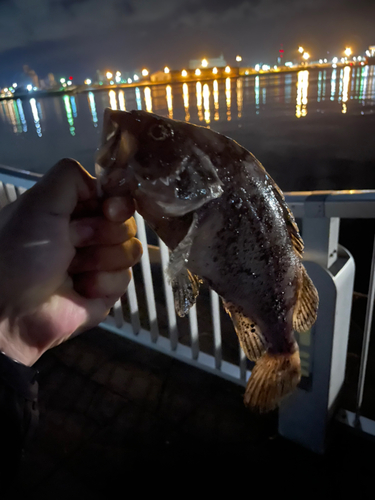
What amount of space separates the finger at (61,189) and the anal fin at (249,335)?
2.77 ft

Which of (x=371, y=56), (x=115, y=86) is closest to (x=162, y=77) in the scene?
(x=115, y=86)

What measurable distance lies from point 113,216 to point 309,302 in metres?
1.01

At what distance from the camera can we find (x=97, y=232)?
150 centimetres

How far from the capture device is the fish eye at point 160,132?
1279mm

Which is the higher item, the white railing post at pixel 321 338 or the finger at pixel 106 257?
the finger at pixel 106 257

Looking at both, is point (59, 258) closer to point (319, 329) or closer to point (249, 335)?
point (249, 335)

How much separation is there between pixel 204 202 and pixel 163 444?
2195 millimetres

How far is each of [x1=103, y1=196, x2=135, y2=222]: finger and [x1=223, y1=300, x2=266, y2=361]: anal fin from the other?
0.65 metres

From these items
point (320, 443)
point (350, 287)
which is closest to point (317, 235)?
point (350, 287)

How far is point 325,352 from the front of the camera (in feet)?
7.32

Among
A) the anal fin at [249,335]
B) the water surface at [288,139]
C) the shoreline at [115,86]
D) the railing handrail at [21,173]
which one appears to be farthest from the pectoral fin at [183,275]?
the shoreline at [115,86]

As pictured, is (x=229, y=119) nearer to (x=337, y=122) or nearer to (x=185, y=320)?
(x=337, y=122)

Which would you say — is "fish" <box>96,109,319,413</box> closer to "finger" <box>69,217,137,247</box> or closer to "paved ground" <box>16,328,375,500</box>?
"finger" <box>69,217,137,247</box>

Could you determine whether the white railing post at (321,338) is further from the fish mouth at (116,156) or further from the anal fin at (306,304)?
the fish mouth at (116,156)
